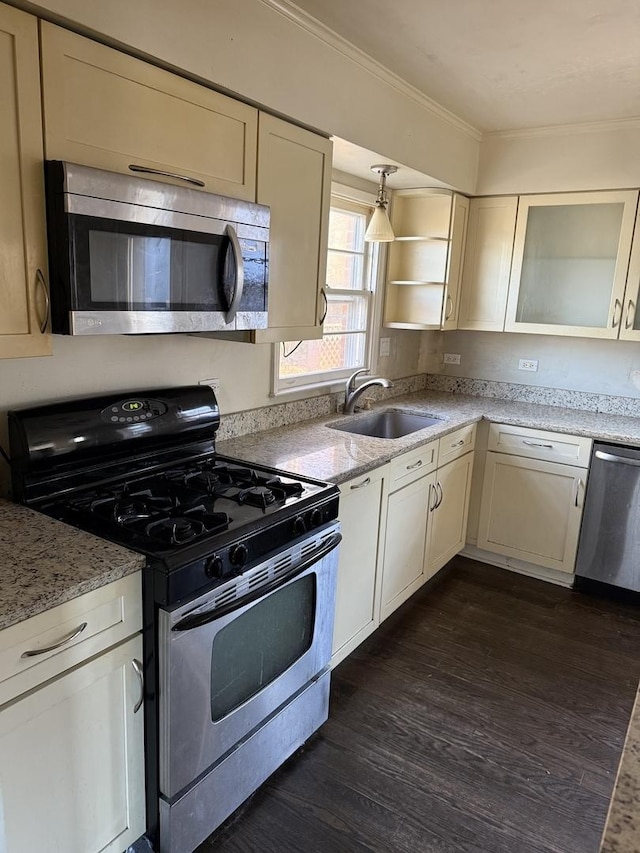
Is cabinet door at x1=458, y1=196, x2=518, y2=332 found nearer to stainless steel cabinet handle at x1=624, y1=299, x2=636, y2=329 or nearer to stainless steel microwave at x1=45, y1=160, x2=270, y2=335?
stainless steel cabinet handle at x1=624, y1=299, x2=636, y2=329

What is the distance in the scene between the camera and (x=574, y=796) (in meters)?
1.95

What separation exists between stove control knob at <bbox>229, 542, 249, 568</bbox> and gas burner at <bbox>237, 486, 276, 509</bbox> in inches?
8.1

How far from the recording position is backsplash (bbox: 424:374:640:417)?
358cm

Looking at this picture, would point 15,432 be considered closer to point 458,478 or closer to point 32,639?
point 32,639

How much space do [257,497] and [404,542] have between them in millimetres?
1185

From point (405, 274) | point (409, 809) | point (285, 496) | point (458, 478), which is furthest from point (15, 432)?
point (405, 274)

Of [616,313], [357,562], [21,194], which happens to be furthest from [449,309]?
[21,194]

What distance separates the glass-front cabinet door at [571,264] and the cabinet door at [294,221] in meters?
1.64

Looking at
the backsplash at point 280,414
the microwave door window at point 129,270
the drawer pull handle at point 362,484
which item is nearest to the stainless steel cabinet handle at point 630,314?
the backsplash at point 280,414

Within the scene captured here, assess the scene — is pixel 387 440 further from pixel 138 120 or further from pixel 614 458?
pixel 138 120

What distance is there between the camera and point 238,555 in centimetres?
157

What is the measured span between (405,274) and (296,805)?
9.18ft

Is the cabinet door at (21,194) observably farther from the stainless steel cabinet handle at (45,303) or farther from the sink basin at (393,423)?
the sink basin at (393,423)

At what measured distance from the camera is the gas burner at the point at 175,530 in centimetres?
150
